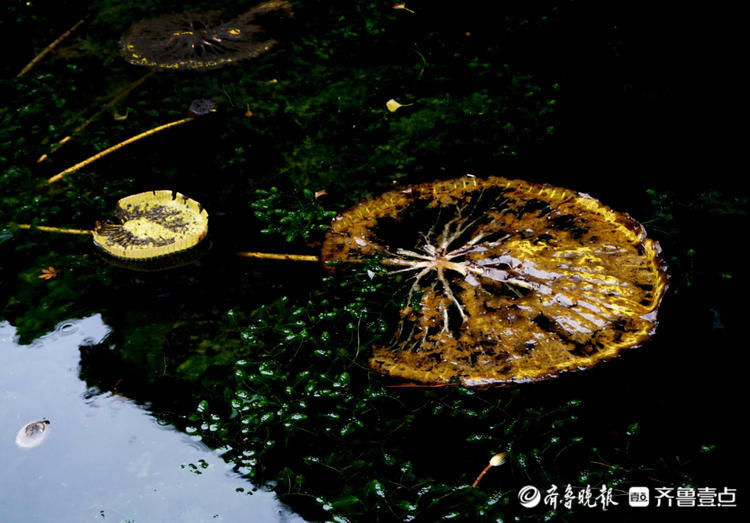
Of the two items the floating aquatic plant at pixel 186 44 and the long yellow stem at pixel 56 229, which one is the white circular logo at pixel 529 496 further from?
the floating aquatic plant at pixel 186 44

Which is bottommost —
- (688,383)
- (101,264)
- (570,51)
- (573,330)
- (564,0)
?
(101,264)

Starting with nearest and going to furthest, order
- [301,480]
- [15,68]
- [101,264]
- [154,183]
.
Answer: [301,480] → [101,264] → [154,183] → [15,68]

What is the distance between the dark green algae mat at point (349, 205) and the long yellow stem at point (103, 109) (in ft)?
0.19

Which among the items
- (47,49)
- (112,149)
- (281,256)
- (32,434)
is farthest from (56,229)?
(47,49)

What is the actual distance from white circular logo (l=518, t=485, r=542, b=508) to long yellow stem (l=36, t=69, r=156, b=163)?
4.32 m

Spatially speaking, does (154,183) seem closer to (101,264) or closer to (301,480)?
(101,264)

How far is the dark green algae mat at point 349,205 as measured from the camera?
270 centimetres

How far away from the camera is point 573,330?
2684 mm

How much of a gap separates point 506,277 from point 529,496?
0.98 meters

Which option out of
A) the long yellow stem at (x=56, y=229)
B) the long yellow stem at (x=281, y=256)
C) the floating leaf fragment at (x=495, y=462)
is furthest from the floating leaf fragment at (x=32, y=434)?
the floating leaf fragment at (x=495, y=462)

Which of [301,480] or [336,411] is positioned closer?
[301,480]

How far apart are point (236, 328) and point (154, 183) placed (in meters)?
1.76

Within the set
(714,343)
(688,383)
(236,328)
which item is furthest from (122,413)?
(714,343)

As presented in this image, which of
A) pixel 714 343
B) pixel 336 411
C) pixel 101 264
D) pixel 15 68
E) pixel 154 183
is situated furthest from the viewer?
pixel 15 68
